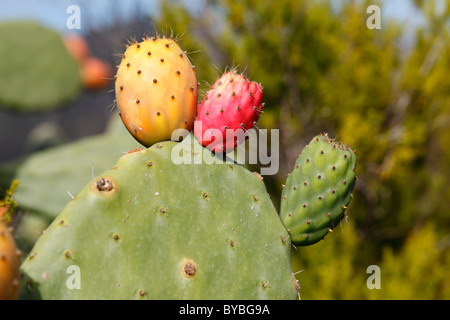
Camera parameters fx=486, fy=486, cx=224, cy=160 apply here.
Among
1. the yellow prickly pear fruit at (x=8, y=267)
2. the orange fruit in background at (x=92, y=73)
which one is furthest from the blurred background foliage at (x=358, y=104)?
the orange fruit in background at (x=92, y=73)

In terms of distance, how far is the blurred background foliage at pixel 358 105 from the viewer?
3.03 meters

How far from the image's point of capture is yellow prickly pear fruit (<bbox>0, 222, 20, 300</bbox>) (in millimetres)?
802

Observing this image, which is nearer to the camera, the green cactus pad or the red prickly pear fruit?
the red prickly pear fruit

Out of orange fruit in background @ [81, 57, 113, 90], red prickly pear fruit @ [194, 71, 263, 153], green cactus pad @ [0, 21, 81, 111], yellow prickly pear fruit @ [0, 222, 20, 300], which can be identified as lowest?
orange fruit in background @ [81, 57, 113, 90]

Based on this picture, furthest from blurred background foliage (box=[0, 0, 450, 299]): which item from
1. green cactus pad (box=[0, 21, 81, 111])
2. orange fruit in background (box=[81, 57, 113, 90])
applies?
orange fruit in background (box=[81, 57, 113, 90])

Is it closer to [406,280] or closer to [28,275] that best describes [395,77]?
[406,280]

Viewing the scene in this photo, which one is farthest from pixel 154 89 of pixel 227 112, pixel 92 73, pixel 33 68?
pixel 92 73

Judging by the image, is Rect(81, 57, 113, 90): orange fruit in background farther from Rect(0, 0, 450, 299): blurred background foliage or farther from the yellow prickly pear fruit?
the yellow prickly pear fruit

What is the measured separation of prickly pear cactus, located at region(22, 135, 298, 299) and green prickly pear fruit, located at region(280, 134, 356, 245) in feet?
0.18

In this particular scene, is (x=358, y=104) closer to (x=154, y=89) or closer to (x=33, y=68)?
(x=154, y=89)

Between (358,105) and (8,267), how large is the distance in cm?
270

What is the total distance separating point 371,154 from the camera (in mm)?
3146

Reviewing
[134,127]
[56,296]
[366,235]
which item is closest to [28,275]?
[56,296]

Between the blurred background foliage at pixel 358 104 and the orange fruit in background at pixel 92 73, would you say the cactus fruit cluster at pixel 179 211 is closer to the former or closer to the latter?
the blurred background foliage at pixel 358 104
